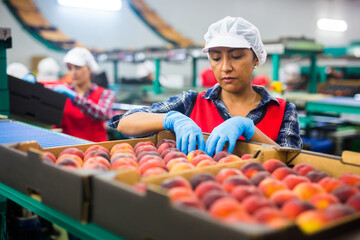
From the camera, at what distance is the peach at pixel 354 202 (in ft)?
2.95

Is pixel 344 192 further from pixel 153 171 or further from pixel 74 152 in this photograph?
pixel 74 152

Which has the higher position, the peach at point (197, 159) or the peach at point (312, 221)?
the peach at point (312, 221)

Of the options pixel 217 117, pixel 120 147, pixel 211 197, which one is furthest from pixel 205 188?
pixel 217 117

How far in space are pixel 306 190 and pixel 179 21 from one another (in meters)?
12.0

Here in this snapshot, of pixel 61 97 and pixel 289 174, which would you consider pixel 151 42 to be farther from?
pixel 289 174

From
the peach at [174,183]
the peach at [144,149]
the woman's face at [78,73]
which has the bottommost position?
the peach at [144,149]

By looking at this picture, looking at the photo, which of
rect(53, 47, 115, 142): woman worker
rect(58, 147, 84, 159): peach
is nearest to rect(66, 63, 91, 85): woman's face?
rect(53, 47, 115, 142): woman worker

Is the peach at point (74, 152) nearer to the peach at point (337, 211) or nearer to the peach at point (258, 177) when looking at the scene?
the peach at point (258, 177)

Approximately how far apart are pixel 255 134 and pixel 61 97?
1875 mm

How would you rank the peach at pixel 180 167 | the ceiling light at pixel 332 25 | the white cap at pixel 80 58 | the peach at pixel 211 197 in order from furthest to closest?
the ceiling light at pixel 332 25 → the white cap at pixel 80 58 → the peach at pixel 180 167 → the peach at pixel 211 197

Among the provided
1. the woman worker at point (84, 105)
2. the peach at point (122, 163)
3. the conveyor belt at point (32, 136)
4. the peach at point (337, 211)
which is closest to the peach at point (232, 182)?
the peach at point (337, 211)

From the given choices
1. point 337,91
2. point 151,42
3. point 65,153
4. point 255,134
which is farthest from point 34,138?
point 151,42

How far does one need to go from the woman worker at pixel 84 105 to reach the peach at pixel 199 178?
8.97 feet

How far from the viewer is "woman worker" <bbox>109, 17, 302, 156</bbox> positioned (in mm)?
1638
